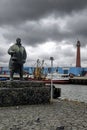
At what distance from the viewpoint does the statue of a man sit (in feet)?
54.9

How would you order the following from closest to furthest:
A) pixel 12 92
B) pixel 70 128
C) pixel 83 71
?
pixel 70 128, pixel 12 92, pixel 83 71

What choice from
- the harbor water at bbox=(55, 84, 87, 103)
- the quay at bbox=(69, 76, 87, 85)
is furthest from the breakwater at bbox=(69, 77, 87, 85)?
the harbor water at bbox=(55, 84, 87, 103)

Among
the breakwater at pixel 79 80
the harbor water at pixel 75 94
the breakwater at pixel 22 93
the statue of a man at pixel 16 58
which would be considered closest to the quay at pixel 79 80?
the breakwater at pixel 79 80

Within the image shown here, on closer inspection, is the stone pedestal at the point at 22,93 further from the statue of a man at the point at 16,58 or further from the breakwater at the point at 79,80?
the breakwater at the point at 79,80

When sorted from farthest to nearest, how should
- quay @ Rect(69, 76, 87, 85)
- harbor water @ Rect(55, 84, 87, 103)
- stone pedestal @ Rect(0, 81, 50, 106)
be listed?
quay @ Rect(69, 76, 87, 85) < harbor water @ Rect(55, 84, 87, 103) < stone pedestal @ Rect(0, 81, 50, 106)

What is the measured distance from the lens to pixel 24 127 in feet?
29.4

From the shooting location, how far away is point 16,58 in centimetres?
1667

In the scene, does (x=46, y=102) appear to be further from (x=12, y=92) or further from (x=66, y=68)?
(x=66, y=68)

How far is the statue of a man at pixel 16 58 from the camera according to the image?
16.7 metres

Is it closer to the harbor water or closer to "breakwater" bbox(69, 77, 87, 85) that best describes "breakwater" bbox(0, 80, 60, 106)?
the harbor water

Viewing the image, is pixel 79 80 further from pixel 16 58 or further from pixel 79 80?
pixel 16 58

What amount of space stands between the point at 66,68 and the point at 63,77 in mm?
20962

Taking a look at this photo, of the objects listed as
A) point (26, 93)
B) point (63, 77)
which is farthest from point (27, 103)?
point (63, 77)

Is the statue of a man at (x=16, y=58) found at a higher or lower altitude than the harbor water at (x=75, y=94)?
higher
